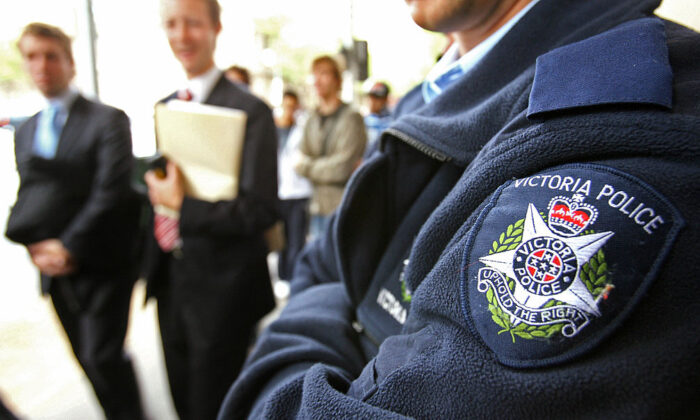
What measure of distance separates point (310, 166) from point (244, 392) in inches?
94.7

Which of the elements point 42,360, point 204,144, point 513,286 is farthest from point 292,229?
point 513,286

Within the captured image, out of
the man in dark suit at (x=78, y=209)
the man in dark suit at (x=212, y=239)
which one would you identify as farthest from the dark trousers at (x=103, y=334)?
the man in dark suit at (x=212, y=239)

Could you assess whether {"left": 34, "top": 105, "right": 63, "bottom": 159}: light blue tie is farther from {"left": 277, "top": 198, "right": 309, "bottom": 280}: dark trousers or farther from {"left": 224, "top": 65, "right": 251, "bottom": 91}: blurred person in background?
{"left": 277, "top": 198, "right": 309, "bottom": 280}: dark trousers

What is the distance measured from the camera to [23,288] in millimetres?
3029

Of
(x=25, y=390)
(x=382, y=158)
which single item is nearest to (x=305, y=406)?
(x=382, y=158)

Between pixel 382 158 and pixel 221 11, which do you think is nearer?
pixel 382 158

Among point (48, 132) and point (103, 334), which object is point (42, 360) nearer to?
point (103, 334)

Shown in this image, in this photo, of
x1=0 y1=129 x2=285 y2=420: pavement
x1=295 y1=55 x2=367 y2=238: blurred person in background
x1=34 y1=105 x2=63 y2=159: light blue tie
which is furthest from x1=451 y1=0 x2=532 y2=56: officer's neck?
x1=295 y1=55 x2=367 y2=238: blurred person in background

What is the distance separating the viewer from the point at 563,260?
0.38 m

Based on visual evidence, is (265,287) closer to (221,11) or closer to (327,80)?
(221,11)

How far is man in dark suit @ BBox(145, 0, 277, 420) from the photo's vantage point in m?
1.46

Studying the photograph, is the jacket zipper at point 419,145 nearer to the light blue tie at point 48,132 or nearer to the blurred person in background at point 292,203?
the light blue tie at point 48,132

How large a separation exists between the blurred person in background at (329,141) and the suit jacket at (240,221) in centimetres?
136

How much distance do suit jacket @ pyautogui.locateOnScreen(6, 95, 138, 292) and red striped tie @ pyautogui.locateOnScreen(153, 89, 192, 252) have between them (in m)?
0.25
